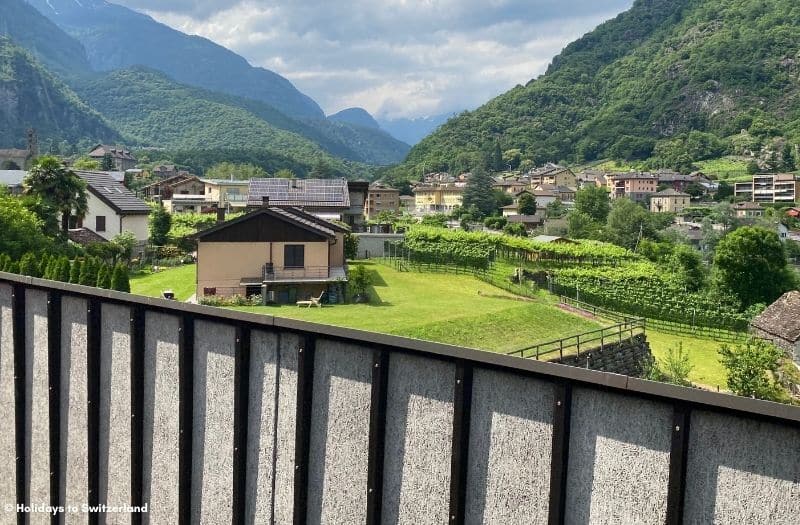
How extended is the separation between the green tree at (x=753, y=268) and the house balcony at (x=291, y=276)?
33867 millimetres

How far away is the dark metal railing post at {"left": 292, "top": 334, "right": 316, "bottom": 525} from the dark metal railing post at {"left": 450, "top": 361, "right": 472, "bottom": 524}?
67.0 inches

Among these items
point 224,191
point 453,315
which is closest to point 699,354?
point 453,315

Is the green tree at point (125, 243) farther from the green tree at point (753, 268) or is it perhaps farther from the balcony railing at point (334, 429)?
the green tree at point (753, 268)

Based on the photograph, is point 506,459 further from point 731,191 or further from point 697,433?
point 731,191

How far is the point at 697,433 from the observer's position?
4621 mm

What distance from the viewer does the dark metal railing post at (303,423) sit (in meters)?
6.44

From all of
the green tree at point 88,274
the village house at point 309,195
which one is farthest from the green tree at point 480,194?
the green tree at point 88,274

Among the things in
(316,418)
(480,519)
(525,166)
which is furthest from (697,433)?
(525,166)

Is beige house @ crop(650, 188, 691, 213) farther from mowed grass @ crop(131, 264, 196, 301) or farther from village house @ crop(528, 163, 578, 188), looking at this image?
mowed grass @ crop(131, 264, 196, 301)

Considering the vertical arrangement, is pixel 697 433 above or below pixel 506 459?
above

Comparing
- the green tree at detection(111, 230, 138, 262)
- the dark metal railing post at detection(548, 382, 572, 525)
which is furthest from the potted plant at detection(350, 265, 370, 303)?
the dark metal railing post at detection(548, 382, 572, 525)

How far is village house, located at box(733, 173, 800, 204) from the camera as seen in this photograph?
121250 mm

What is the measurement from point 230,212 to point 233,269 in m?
42.0

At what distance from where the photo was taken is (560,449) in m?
5.11
